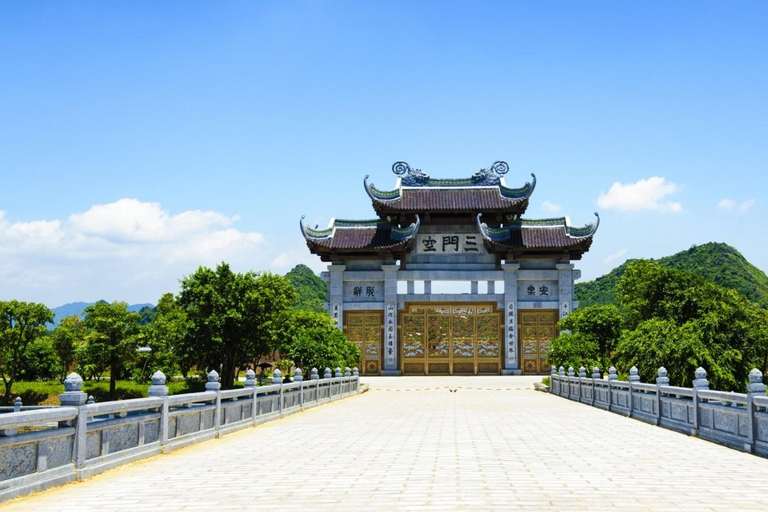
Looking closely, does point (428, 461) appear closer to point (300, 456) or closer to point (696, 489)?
point (300, 456)

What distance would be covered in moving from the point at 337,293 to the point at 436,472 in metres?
33.8

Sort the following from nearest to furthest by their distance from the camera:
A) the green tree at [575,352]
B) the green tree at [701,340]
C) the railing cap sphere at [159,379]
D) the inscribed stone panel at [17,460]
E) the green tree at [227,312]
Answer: the inscribed stone panel at [17,460], the railing cap sphere at [159,379], the green tree at [701,340], the green tree at [575,352], the green tree at [227,312]

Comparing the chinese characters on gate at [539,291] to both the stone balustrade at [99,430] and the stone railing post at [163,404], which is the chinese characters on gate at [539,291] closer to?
the stone balustrade at [99,430]

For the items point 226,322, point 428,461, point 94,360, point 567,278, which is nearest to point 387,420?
point 428,461

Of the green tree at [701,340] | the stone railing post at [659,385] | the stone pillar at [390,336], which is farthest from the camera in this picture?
the stone pillar at [390,336]

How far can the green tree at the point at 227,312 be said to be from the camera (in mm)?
32531

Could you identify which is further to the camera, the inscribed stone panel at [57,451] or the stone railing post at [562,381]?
the stone railing post at [562,381]

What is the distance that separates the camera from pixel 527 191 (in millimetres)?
43281

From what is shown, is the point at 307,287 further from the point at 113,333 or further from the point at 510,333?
the point at 510,333

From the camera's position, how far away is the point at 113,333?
140 feet

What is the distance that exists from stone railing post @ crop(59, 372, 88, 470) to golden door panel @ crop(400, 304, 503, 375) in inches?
1324

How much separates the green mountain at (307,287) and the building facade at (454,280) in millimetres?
38402

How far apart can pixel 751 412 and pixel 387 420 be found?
796cm

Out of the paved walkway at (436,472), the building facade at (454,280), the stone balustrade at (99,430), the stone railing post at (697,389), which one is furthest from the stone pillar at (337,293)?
the stone railing post at (697,389)
